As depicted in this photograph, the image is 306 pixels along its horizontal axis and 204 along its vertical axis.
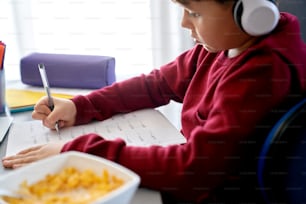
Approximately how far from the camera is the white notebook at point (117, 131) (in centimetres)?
68

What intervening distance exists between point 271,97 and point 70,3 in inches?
26.8

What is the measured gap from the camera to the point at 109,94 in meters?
0.81

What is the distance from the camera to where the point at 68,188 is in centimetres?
48

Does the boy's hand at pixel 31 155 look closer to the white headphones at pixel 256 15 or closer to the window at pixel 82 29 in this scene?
the white headphones at pixel 256 15

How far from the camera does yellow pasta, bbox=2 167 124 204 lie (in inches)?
18.0

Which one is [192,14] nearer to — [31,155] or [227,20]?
[227,20]

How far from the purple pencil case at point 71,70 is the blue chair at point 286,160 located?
18.2 inches

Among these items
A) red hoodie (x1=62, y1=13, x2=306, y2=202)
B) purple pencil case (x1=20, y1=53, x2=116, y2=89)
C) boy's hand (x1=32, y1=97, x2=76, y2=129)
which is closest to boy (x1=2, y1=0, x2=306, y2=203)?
red hoodie (x1=62, y1=13, x2=306, y2=202)

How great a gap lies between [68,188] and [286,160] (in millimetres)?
246

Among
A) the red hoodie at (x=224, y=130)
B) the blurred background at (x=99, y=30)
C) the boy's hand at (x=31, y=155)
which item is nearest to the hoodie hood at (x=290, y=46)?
the red hoodie at (x=224, y=130)

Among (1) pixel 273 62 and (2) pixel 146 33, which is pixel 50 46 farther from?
(1) pixel 273 62

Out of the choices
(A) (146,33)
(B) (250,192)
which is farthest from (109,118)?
(A) (146,33)

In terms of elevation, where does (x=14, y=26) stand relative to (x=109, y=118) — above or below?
above

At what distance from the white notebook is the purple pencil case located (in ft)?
0.51
